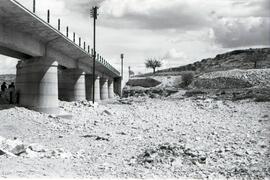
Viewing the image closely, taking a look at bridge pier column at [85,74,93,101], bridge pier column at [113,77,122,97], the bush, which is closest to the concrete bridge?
bridge pier column at [85,74,93,101]

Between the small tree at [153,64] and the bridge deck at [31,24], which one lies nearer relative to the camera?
the bridge deck at [31,24]

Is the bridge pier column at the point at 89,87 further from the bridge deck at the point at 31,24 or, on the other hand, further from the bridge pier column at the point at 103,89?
the bridge deck at the point at 31,24

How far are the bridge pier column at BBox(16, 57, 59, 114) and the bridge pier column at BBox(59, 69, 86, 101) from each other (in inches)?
487

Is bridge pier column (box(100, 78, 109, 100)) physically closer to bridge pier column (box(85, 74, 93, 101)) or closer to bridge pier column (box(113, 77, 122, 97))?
bridge pier column (box(85, 74, 93, 101))

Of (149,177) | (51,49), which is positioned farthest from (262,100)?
(149,177)

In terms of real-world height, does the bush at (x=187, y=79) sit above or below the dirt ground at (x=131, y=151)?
above

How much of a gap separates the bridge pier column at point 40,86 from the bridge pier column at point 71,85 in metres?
12.4

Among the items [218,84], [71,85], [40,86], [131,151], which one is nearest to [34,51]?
[40,86]

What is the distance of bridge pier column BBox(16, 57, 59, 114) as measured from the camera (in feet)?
73.0

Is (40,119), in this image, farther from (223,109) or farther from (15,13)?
(223,109)

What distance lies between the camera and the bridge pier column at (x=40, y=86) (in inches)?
877

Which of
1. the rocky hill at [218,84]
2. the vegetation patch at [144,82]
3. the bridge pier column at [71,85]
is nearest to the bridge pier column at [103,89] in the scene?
the rocky hill at [218,84]

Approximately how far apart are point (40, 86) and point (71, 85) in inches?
545

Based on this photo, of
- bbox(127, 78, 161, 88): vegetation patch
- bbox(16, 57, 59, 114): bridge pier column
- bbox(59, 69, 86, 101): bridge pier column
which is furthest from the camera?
bbox(127, 78, 161, 88): vegetation patch
